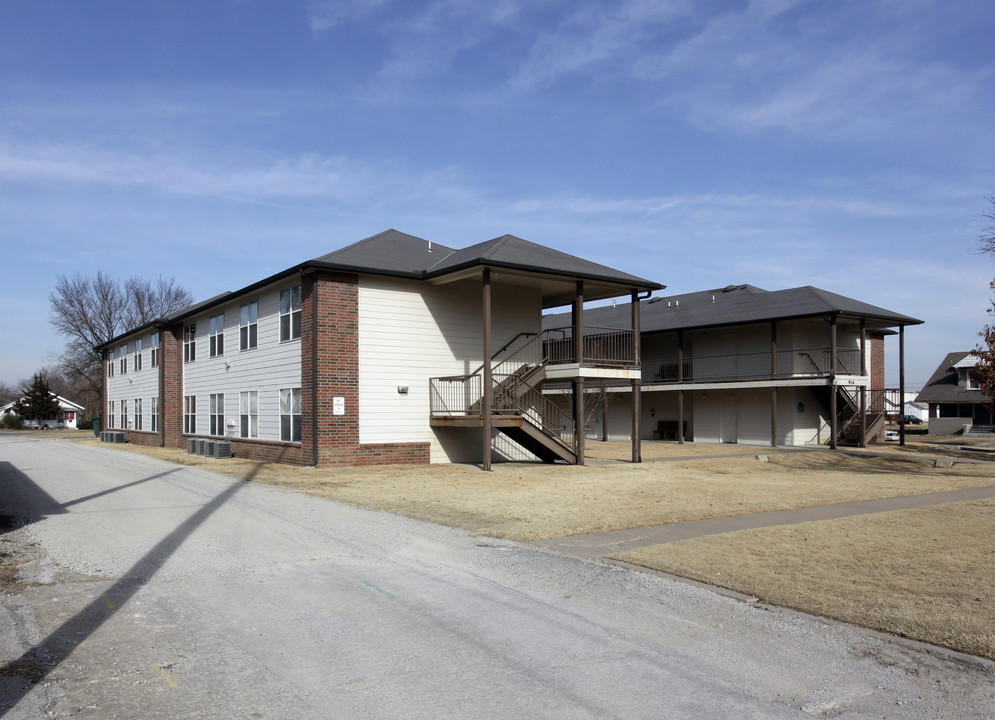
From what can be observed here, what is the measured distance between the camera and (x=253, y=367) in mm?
26109

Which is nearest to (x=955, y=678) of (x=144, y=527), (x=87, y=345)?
(x=144, y=527)

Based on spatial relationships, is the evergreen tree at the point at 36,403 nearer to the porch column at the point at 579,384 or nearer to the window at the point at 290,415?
the window at the point at 290,415

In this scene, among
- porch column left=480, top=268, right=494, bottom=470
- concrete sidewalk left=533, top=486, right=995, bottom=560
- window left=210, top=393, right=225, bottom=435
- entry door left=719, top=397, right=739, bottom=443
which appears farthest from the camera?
entry door left=719, top=397, right=739, bottom=443

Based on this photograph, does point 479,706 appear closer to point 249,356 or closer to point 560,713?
point 560,713

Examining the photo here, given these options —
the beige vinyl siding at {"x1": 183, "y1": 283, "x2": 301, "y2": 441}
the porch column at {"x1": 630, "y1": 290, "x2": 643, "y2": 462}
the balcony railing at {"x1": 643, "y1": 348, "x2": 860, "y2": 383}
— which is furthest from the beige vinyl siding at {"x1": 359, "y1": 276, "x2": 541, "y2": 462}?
the balcony railing at {"x1": 643, "y1": 348, "x2": 860, "y2": 383}

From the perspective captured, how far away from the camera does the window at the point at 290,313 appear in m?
23.0

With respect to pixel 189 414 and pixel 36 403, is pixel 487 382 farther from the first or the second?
pixel 36 403

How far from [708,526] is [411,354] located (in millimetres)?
13193

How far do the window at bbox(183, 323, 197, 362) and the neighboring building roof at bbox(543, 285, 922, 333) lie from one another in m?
20.4

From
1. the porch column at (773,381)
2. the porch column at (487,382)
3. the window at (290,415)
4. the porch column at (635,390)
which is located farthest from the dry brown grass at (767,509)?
the porch column at (773,381)

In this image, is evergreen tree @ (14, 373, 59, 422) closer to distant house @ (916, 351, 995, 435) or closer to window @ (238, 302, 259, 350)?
window @ (238, 302, 259, 350)

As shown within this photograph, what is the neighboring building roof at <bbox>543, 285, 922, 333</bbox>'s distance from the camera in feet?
107

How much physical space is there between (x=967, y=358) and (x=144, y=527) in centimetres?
5495

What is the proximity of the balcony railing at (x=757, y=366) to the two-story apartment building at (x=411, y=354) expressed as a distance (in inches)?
482
